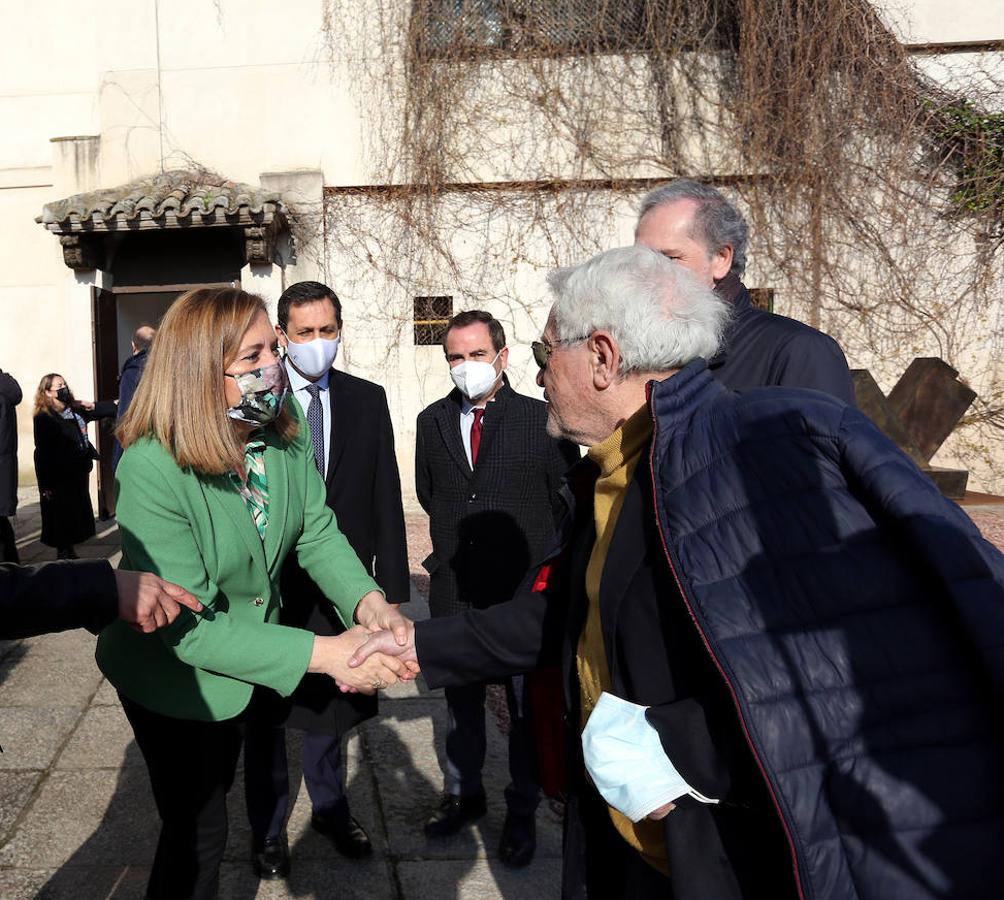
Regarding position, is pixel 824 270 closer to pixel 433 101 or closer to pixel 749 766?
pixel 433 101

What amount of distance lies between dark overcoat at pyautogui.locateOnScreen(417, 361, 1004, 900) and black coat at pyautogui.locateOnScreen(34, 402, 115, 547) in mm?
7370

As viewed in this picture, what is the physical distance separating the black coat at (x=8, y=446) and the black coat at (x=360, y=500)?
492cm

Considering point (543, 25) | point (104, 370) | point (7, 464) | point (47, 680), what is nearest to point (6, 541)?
point (7, 464)

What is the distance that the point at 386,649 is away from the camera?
2.57 m

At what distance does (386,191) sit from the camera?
1077cm

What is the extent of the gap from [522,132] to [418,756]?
28.1 ft

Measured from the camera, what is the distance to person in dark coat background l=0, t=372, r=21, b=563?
7.17m

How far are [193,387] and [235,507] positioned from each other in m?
0.33

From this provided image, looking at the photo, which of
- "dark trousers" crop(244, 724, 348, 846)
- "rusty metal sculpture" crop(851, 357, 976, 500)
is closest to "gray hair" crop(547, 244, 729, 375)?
"dark trousers" crop(244, 724, 348, 846)

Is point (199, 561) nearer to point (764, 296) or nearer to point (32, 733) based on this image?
point (32, 733)

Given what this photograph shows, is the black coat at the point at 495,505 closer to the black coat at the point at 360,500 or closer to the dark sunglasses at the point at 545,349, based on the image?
the black coat at the point at 360,500

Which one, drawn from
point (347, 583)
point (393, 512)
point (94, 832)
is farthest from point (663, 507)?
point (94, 832)

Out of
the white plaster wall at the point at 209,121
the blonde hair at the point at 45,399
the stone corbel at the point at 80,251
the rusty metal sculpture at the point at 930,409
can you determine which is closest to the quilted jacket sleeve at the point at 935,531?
the blonde hair at the point at 45,399

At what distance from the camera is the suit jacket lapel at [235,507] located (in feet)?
7.48
